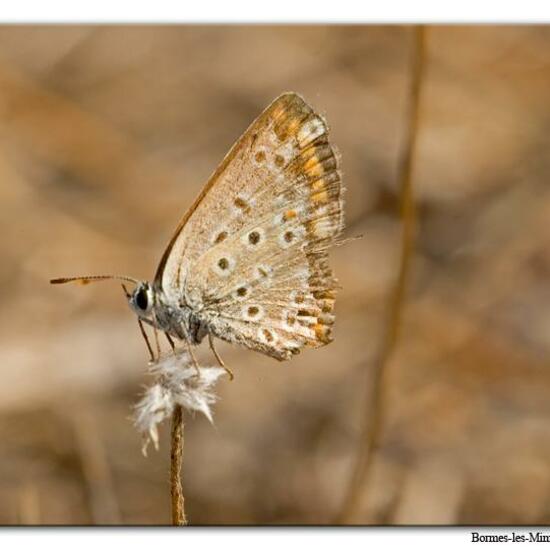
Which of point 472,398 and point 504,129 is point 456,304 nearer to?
point 472,398

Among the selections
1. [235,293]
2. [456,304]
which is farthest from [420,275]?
[235,293]

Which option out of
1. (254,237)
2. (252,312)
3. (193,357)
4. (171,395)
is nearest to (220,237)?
(254,237)

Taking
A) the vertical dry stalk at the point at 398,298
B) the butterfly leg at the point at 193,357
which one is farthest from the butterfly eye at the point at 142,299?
the vertical dry stalk at the point at 398,298

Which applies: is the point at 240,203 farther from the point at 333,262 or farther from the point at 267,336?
the point at 333,262

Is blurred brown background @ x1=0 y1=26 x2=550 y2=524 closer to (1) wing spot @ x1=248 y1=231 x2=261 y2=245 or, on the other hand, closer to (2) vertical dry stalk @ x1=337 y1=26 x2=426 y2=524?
(2) vertical dry stalk @ x1=337 y1=26 x2=426 y2=524

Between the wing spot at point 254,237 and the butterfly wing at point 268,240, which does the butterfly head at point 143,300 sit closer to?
the butterfly wing at point 268,240

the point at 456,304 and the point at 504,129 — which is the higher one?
the point at 504,129

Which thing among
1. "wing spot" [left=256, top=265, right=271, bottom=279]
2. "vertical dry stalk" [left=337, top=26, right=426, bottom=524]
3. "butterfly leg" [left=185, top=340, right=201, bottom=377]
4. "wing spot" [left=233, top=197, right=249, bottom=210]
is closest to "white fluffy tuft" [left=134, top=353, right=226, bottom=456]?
"butterfly leg" [left=185, top=340, right=201, bottom=377]
